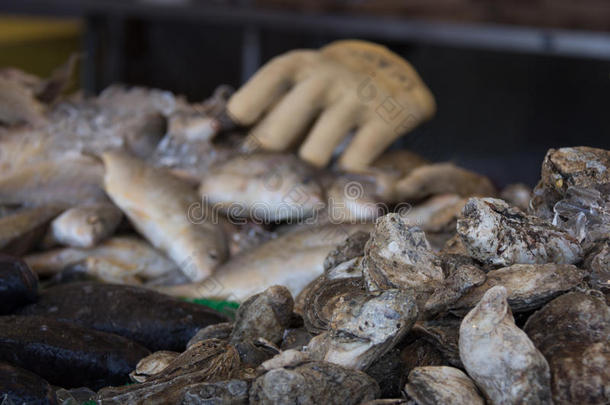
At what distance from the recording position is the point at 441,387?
0.91m

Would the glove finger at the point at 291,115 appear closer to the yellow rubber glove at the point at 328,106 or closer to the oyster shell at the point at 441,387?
the yellow rubber glove at the point at 328,106

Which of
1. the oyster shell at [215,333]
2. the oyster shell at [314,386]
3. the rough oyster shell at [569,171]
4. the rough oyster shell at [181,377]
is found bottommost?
the oyster shell at [215,333]

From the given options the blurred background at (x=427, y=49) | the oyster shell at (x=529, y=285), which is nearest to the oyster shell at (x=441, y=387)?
the oyster shell at (x=529, y=285)

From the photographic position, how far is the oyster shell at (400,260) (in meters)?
1.10

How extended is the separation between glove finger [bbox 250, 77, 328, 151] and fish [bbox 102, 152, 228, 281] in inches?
14.7

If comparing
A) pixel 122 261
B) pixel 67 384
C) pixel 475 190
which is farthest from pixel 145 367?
pixel 475 190

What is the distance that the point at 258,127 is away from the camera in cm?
275

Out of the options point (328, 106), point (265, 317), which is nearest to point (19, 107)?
point (328, 106)

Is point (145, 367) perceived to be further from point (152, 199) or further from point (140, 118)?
point (140, 118)

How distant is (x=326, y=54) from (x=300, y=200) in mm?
755

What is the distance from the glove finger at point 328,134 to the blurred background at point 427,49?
75 cm

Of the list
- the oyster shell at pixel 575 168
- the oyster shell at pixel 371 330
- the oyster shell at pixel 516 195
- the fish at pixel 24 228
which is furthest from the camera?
the oyster shell at pixel 516 195

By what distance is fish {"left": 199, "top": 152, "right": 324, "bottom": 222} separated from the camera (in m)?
2.40

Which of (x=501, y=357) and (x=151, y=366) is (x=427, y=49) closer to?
(x=151, y=366)
